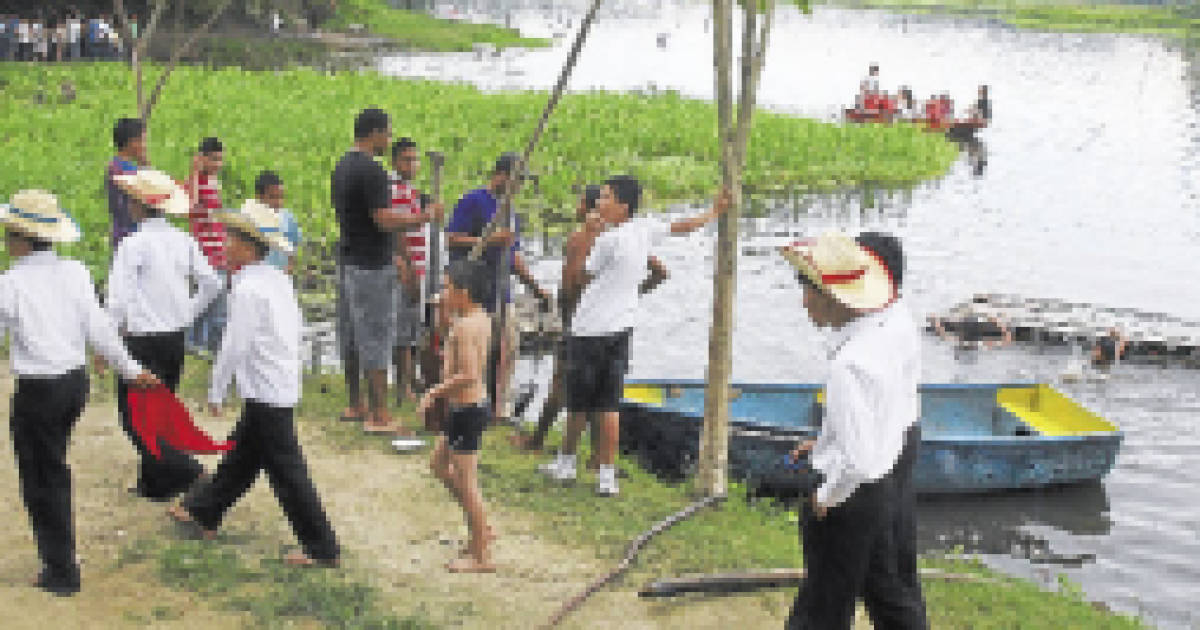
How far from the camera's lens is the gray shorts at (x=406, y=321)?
373 inches

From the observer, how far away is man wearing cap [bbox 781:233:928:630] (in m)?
4.70

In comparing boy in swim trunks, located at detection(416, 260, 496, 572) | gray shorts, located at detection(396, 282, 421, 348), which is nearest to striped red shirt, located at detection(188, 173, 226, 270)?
gray shorts, located at detection(396, 282, 421, 348)

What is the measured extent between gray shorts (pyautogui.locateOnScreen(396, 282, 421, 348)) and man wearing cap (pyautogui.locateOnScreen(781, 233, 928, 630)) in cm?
482

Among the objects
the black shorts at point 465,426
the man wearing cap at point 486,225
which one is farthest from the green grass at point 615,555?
the man wearing cap at point 486,225

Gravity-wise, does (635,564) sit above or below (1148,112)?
below

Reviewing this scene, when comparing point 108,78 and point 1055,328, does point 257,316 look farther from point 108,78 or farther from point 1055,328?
point 108,78

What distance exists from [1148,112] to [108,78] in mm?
34027

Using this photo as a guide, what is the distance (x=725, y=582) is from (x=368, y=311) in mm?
3179

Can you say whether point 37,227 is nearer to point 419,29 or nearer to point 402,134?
point 402,134

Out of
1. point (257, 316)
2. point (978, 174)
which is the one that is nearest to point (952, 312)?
point (257, 316)

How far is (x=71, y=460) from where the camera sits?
8.00 m

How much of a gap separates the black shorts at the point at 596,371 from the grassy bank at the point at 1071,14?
80728mm

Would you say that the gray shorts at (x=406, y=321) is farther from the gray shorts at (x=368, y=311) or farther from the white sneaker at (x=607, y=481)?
the white sneaker at (x=607, y=481)

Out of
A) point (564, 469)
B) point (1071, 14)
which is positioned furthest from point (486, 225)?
point (1071, 14)
